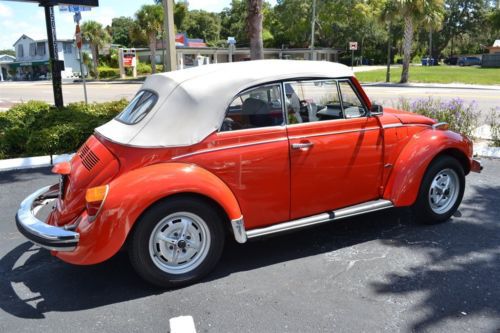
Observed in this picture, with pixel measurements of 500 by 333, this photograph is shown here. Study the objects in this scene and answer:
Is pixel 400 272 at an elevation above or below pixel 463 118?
below

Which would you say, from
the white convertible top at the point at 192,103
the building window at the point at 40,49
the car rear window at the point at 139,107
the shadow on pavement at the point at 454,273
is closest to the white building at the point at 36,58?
the building window at the point at 40,49

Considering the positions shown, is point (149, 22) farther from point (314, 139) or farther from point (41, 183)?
point (314, 139)

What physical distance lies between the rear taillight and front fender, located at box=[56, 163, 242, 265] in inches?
1.4

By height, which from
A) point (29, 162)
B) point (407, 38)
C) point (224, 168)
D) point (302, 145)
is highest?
point (407, 38)

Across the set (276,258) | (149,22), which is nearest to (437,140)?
(276,258)

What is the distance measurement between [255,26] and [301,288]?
6939 mm

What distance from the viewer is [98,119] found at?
8.54 meters

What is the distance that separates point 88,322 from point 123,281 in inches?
22.9

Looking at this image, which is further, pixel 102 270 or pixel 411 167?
pixel 411 167

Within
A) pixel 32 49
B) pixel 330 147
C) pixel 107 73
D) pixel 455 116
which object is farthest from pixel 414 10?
pixel 32 49

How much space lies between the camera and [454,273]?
12.1ft

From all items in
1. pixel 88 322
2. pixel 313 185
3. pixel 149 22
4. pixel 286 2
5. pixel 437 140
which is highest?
pixel 286 2

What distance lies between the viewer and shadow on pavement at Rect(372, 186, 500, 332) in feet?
10.4

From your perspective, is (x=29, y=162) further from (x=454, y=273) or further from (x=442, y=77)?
(x=442, y=77)
